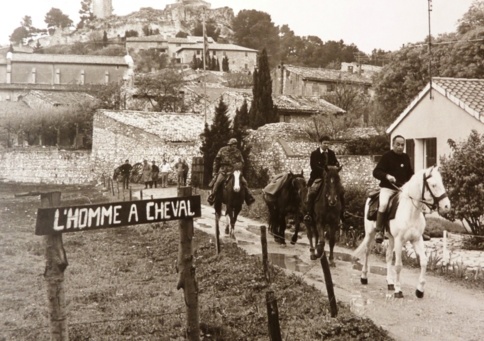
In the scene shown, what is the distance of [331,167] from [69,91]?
3892cm

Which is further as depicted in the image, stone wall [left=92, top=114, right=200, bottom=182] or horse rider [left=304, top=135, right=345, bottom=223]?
stone wall [left=92, top=114, right=200, bottom=182]

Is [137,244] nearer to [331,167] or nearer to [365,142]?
[331,167]

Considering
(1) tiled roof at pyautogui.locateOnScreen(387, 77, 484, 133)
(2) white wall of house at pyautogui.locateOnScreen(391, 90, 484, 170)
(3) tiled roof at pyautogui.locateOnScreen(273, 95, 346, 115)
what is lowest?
(2) white wall of house at pyautogui.locateOnScreen(391, 90, 484, 170)

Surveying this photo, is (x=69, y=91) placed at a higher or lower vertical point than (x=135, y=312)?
higher

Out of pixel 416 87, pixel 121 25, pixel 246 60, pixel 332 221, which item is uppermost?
pixel 121 25

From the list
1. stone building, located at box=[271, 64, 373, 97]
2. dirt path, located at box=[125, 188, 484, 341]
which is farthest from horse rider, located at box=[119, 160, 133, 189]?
dirt path, located at box=[125, 188, 484, 341]

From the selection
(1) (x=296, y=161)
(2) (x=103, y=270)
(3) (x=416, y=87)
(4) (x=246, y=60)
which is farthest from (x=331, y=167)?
(4) (x=246, y=60)

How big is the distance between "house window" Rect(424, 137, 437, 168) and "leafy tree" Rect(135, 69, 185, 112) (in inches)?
1137

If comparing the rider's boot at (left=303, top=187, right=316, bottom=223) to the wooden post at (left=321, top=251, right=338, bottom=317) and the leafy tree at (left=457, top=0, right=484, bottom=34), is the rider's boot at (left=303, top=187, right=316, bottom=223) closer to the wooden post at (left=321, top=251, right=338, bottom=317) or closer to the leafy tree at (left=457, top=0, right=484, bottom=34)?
the wooden post at (left=321, top=251, right=338, bottom=317)

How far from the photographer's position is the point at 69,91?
44406 millimetres

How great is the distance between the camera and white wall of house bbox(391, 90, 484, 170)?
14.3 metres

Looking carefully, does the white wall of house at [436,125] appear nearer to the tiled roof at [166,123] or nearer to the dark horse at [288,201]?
the dark horse at [288,201]

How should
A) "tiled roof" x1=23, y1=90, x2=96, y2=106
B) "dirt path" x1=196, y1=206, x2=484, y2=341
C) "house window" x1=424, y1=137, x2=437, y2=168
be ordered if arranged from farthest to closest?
1. "tiled roof" x1=23, y1=90, x2=96, y2=106
2. "house window" x1=424, y1=137, x2=437, y2=168
3. "dirt path" x1=196, y1=206, x2=484, y2=341

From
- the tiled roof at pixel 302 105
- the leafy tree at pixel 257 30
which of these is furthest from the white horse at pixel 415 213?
the tiled roof at pixel 302 105
